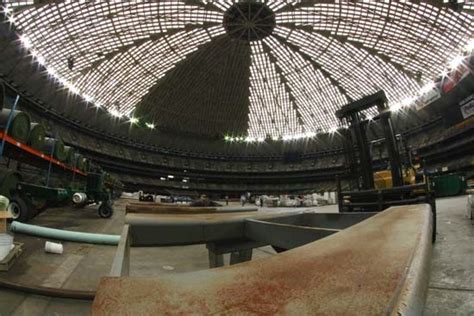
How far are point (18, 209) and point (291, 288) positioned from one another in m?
7.90

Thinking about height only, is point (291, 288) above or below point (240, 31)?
below

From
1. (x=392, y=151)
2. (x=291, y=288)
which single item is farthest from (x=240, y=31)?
(x=291, y=288)

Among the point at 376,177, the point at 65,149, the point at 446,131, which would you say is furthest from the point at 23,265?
the point at 446,131

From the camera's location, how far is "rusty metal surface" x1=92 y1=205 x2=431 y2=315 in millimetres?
1004

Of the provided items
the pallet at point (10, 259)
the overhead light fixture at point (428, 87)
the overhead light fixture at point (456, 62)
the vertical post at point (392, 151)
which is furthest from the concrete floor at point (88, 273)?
the overhead light fixture at point (428, 87)

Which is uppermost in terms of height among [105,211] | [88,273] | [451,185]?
[451,185]

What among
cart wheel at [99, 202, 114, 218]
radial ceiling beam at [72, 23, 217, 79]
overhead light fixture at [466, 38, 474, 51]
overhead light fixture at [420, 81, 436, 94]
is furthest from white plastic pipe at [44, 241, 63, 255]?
overhead light fixture at [420, 81, 436, 94]

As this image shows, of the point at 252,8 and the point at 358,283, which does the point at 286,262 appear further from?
the point at 252,8

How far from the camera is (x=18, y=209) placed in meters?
6.82

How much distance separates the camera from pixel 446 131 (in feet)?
149

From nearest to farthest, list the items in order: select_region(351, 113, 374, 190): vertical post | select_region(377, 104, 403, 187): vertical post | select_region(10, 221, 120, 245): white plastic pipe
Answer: select_region(10, 221, 120, 245): white plastic pipe → select_region(377, 104, 403, 187): vertical post → select_region(351, 113, 374, 190): vertical post

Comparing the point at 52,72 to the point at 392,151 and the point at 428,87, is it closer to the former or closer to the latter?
the point at 392,151

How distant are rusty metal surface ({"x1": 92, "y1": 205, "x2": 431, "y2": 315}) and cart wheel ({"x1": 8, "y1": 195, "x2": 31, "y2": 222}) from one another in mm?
7217

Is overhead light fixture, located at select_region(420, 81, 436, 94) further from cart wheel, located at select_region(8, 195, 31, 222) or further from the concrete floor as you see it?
cart wheel, located at select_region(8, 195, 31, 222)
